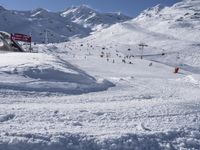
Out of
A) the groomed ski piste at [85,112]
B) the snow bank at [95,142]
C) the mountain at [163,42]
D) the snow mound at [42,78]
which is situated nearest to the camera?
the snow bank at [95,142]

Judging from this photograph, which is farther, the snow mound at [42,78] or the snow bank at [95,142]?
the snow mound at [42,78]

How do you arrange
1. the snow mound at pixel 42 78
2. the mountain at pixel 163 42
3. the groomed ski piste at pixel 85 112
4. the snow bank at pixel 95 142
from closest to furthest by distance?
the snow bank at pixel 95 142 → the groomed ski piste at pixel 85 112 → the snow mound at pixel 42 78 → the mountain at pixel 163 42

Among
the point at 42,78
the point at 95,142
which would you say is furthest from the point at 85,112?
the point at 42,78

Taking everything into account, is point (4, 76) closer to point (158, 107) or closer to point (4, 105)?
point (4, 105)

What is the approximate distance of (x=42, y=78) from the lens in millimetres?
13742

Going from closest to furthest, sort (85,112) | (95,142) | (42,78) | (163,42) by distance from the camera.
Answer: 1. (95,142)
2. (85,112)
3. (42,78)
4. (163,42)

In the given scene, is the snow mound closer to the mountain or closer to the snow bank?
the snow bank

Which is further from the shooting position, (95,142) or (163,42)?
(163,42)

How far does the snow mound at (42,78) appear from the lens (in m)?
12.5

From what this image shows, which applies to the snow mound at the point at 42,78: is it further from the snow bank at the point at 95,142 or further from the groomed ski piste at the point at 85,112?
the snow bank at the point at 95,142

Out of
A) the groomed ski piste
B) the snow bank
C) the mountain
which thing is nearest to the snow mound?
the groomed ski piste

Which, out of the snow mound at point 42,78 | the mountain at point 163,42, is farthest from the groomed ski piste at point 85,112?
the mountain at point 163,42

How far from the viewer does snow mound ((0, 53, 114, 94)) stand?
1246cm

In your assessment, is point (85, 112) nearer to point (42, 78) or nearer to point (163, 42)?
point (42, 78)
